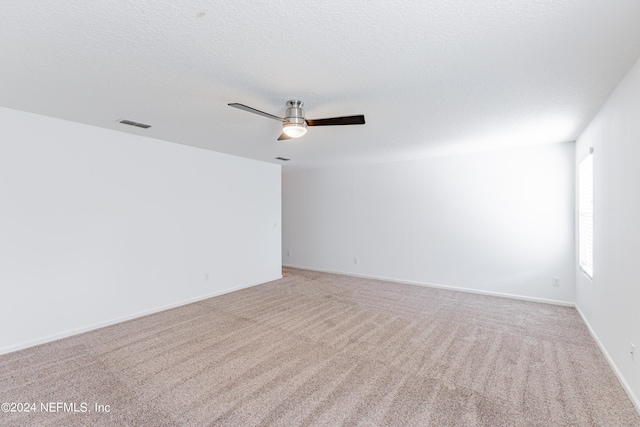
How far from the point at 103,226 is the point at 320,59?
348 cm

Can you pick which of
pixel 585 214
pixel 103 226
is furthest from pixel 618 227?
pixel 103 226

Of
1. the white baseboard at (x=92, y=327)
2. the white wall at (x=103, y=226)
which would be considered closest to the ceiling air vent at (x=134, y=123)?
the white wall at (x=103, y=226)

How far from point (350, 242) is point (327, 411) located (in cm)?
471

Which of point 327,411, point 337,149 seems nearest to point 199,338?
point 327,411

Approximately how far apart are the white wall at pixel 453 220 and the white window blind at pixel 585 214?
371 mm

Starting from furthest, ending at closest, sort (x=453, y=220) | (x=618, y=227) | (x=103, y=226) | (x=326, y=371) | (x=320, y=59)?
(x=453, y=220), (x=103, y=226), (x=326, y=371), (x=618, y=227), (x=320, y=59)

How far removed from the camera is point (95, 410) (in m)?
2.11

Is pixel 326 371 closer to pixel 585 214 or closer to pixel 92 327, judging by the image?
pixel 92 327

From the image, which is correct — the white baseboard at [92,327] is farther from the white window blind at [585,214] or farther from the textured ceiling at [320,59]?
the white window blind at [585,214]

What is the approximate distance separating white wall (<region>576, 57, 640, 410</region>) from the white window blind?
1.23 feet

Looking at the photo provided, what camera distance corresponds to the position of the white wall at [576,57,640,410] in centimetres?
217

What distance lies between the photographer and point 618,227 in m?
2.51

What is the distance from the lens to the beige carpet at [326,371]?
206 cm

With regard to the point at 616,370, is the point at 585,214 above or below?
above
